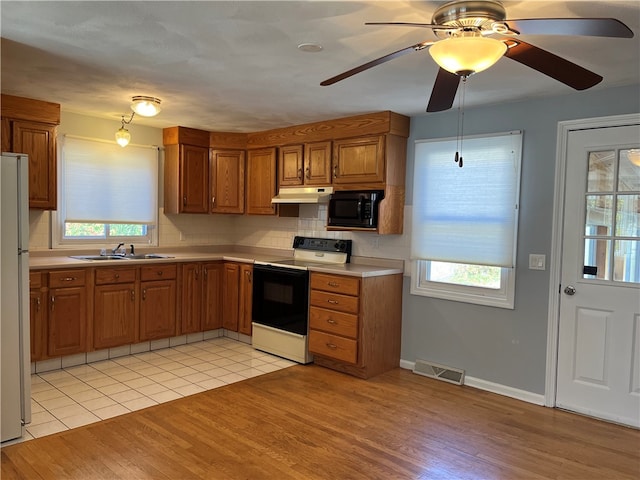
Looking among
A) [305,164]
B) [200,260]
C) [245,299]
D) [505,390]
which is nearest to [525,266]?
[505,390]

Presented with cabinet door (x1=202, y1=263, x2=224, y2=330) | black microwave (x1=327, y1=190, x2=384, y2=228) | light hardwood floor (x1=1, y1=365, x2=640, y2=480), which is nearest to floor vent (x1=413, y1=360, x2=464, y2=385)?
light hardwood floor (x1=1, y1=365, x2=640, y2=480)

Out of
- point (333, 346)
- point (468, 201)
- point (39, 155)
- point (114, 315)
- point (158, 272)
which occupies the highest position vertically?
point (39, 155)

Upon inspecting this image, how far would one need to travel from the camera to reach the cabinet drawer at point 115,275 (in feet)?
14.3

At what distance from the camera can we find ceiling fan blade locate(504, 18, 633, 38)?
1617mm

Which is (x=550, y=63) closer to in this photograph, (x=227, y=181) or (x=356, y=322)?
(x=356, y=322)

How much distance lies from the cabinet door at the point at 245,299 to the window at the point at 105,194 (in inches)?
45.8

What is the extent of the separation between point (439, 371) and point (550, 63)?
286cm

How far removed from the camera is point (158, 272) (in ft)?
15.7

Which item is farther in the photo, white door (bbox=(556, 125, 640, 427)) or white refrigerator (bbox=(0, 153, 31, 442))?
white door (bbox=(556, 125, 640, 427))

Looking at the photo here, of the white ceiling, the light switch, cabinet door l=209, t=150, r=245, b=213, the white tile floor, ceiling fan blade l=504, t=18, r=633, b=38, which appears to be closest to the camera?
ceiling fan blade l=504, t=18, r=633, b=38

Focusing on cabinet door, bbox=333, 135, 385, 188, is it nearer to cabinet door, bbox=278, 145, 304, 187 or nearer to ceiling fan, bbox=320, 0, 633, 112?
cabinet door, bbox=278, 145, 304, 187

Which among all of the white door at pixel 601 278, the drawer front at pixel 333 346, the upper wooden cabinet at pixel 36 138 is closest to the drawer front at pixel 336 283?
the drawer front at pixel 333 346

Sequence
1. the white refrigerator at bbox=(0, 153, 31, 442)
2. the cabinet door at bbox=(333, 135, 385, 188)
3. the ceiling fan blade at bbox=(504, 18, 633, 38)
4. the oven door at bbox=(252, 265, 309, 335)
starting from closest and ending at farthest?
the ceiling fan blade at bbox=(504, 18, 633, 38)
the white refrigerator at bbox=(0, 153, 31, 442)
the cabinet door at bbox=(333, 135, 385, 188)
the oven door at bbox=(252, 265, 309, 335)

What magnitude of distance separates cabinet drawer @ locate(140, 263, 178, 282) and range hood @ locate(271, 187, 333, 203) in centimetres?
126
